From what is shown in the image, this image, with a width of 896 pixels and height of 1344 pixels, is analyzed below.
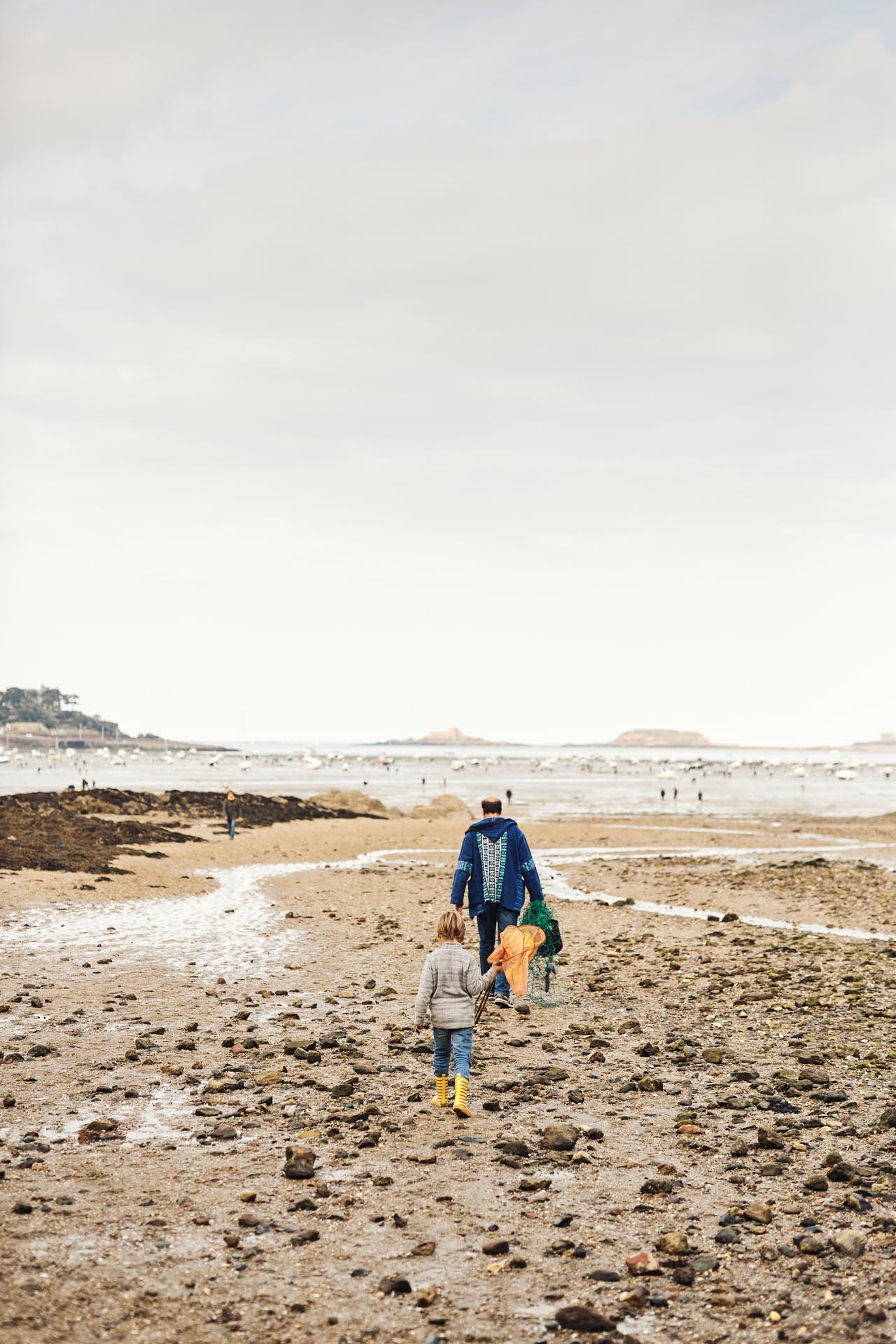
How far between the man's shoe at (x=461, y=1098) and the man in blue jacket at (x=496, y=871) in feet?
12.0

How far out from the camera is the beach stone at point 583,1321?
5809 mm

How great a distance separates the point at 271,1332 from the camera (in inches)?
228

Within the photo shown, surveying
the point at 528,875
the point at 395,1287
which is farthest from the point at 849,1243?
the point at 528,875

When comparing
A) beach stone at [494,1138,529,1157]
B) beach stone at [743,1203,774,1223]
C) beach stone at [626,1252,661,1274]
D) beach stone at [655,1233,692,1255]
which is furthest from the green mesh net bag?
beach stone at [626,1252,661,1274]

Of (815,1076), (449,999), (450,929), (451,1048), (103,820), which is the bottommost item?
(103,820)

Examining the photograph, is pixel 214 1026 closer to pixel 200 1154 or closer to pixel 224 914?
pixel 200 1154

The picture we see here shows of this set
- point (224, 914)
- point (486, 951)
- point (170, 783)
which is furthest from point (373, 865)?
point (170, 783)

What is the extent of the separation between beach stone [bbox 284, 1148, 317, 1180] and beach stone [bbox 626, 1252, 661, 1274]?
268 centimetres

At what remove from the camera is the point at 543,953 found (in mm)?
14203

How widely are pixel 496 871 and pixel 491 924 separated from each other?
2.51 ft

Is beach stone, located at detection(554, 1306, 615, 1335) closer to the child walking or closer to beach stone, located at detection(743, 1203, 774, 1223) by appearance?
beach stone, located at detection(743, 1203, 774, 1223)

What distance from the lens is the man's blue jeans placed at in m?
13.3

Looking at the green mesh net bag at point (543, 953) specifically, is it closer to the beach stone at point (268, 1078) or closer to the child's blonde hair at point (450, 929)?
the child's blonde hair at point (450, 929)

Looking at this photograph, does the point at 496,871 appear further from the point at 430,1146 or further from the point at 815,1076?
the point at 430,1146
